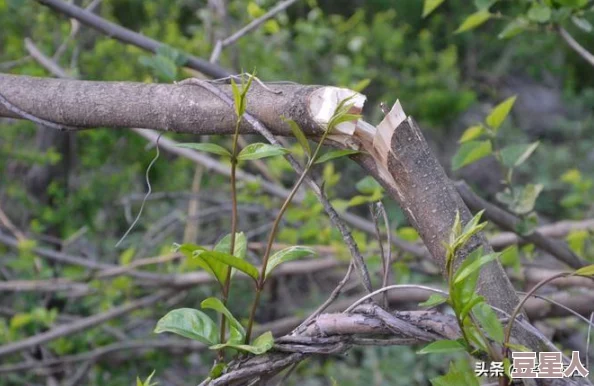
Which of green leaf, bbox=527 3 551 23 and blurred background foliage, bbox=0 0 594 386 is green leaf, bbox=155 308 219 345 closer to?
blurred background foliage, bbox=0 0 594 386

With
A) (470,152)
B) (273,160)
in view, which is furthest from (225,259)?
(273,160)

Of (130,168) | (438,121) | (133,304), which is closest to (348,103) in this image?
(133,304)

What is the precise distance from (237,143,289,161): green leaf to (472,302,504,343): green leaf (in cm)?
21

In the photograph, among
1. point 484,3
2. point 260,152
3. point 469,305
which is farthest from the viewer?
point 484,3

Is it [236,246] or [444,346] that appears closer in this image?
[444,346]

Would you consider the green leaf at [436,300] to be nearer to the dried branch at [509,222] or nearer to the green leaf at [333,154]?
the green leaf at [333,154]

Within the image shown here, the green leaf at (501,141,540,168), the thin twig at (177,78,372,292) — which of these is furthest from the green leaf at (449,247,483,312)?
the green leaf at (501,141,540,168)

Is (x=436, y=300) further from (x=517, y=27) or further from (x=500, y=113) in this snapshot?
(x=517, y=27)

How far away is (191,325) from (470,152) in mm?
608

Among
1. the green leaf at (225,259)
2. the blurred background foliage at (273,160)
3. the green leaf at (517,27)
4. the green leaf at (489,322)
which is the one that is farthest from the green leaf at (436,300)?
the green leaf at (517,27)

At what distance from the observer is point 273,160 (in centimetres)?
199

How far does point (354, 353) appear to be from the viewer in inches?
109

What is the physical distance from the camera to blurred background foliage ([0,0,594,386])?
1980 millimetres

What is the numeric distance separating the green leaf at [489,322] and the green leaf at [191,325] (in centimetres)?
22
